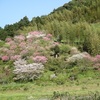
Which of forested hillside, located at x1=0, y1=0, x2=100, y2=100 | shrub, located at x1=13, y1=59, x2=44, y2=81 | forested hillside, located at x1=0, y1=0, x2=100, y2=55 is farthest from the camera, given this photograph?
forested hillside, located at x1=0, y1=0, x2=100, y2=55

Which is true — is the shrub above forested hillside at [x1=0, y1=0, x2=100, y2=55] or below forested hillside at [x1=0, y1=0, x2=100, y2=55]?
below

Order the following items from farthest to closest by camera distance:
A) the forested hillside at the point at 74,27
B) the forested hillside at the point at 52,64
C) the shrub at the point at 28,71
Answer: the forested hillside at the point at 74,27 → the shrub at the point at 28,71 → the forested hillside at the point at 52,64

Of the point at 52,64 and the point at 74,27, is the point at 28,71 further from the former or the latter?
the point at 74,27

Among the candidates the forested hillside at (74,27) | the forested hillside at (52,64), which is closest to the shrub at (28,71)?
the forested hillside at (52,64)

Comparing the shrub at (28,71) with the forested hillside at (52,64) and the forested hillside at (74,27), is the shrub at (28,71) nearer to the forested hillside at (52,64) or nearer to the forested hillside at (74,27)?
the forested hillside at (52,64)

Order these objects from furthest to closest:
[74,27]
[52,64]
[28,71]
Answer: [74,27] → [52,64] → [28,71]

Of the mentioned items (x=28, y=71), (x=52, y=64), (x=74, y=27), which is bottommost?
(x=28, y=71)

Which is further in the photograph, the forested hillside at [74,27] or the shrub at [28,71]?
the forested hillside at [74,27]

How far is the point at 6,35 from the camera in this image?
47.1 metres

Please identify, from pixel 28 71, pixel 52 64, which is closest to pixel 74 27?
pixel 52 64

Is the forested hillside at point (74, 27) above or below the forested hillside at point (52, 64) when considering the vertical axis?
above

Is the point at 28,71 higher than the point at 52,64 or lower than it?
lower

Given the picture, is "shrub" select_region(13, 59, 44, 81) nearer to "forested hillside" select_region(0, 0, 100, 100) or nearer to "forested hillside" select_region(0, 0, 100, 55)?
"forested hillside" select_region(0, 0, 100, 100)

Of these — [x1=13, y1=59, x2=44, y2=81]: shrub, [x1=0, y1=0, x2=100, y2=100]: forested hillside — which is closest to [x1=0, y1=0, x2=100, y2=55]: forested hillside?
[x1=0, y1=0, x2=100, y2=100]: forested hillside
